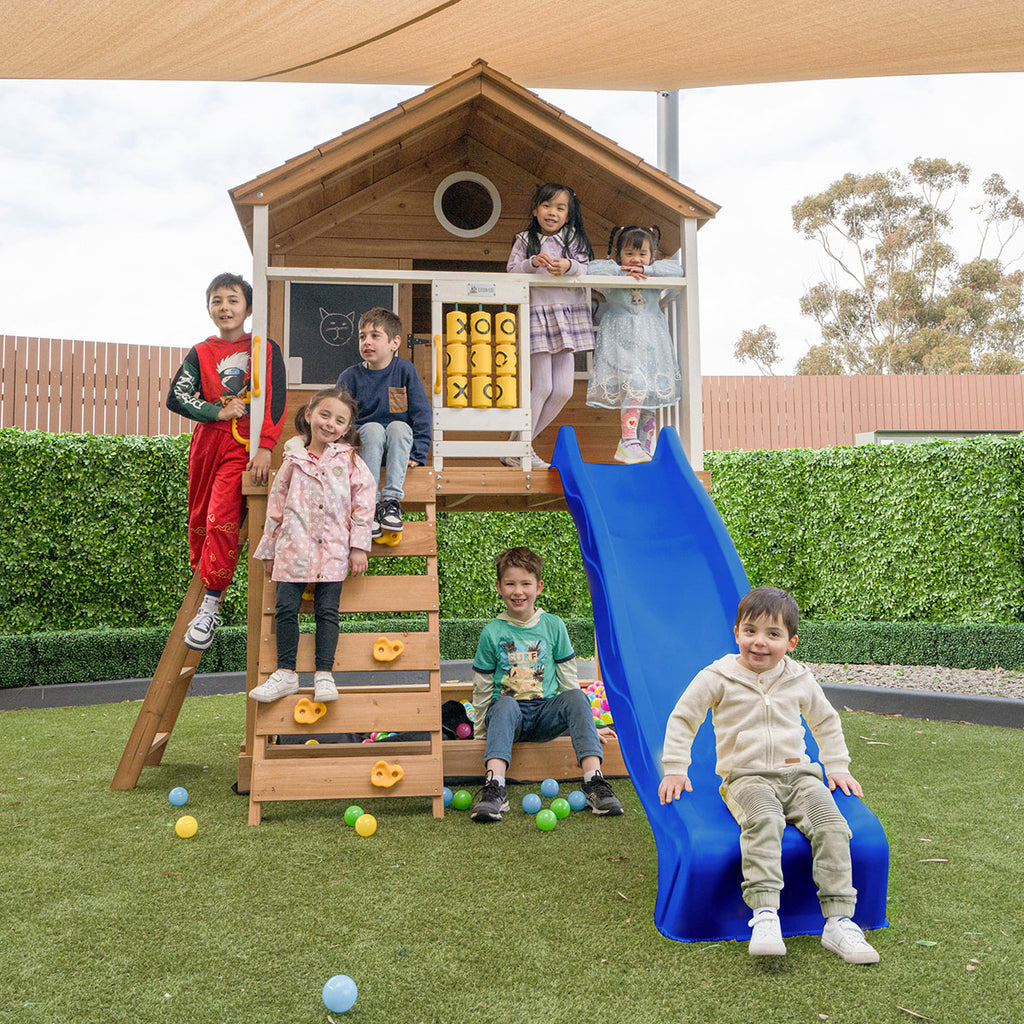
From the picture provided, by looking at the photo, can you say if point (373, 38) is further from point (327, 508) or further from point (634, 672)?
point (634, 672)

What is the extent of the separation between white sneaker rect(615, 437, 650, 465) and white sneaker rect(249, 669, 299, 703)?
8.02 feet

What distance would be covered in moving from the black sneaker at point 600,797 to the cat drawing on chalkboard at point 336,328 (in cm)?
371

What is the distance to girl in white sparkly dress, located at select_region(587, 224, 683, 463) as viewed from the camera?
228 inches

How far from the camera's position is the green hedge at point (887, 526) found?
364 inches

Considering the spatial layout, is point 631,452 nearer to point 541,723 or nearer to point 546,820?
point 541,723

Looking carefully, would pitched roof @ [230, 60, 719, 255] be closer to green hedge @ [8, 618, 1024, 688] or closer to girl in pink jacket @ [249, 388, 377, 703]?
girl in pink jacket @ [249, 388, 377, 703]

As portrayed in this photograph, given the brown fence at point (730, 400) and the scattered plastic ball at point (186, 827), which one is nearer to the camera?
the scattered plastic ball at point (186, 827)

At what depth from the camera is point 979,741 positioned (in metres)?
5.96

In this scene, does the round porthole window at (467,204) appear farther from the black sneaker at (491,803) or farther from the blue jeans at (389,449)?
the black sneaker at (491,803)

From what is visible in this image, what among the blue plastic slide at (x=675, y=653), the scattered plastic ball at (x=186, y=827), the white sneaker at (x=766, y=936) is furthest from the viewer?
the scattered plastic ball at (x=186, y=827)

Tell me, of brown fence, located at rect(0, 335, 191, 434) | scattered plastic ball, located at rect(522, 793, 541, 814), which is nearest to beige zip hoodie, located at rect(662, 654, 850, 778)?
scattered plastic ball, located at rect(522, 793, 541, 814)

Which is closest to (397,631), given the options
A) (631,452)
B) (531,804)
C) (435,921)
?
(631,452)

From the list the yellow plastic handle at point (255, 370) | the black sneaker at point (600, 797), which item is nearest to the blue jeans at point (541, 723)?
the black sneaker at point (600, 797)

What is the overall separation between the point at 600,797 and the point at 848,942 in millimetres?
1744
